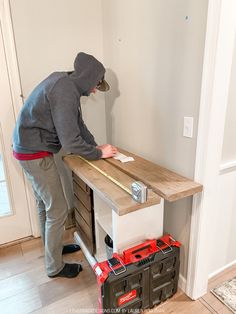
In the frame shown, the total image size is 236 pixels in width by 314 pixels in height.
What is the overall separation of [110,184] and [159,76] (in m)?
0.76

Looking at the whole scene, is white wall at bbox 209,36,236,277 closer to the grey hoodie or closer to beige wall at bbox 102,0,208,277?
beige wall at bbox 102,0,208,277

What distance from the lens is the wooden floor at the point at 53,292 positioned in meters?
1.55

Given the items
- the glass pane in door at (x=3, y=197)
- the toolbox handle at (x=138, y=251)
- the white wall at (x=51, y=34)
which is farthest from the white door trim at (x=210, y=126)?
the glass pane in door at (x=3, y=197)

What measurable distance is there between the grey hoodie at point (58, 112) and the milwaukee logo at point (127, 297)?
857 mm

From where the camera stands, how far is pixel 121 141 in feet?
7.06

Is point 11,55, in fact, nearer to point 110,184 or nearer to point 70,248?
point 110,184

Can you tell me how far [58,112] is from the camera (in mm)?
1421

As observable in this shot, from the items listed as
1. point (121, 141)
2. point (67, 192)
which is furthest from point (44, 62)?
point (67, 192)

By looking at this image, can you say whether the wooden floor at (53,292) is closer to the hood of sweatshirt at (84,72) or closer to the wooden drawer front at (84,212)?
the wooden drawer front at (84,212)

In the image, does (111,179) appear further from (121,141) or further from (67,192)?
(67,192)

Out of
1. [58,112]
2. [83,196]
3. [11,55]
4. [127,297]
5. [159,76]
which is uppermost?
[11,55]

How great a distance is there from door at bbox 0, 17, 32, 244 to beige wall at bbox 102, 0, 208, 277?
0.85 meters

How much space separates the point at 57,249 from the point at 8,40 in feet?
5.12

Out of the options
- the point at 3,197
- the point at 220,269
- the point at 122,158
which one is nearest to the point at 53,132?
the point at 122,158
